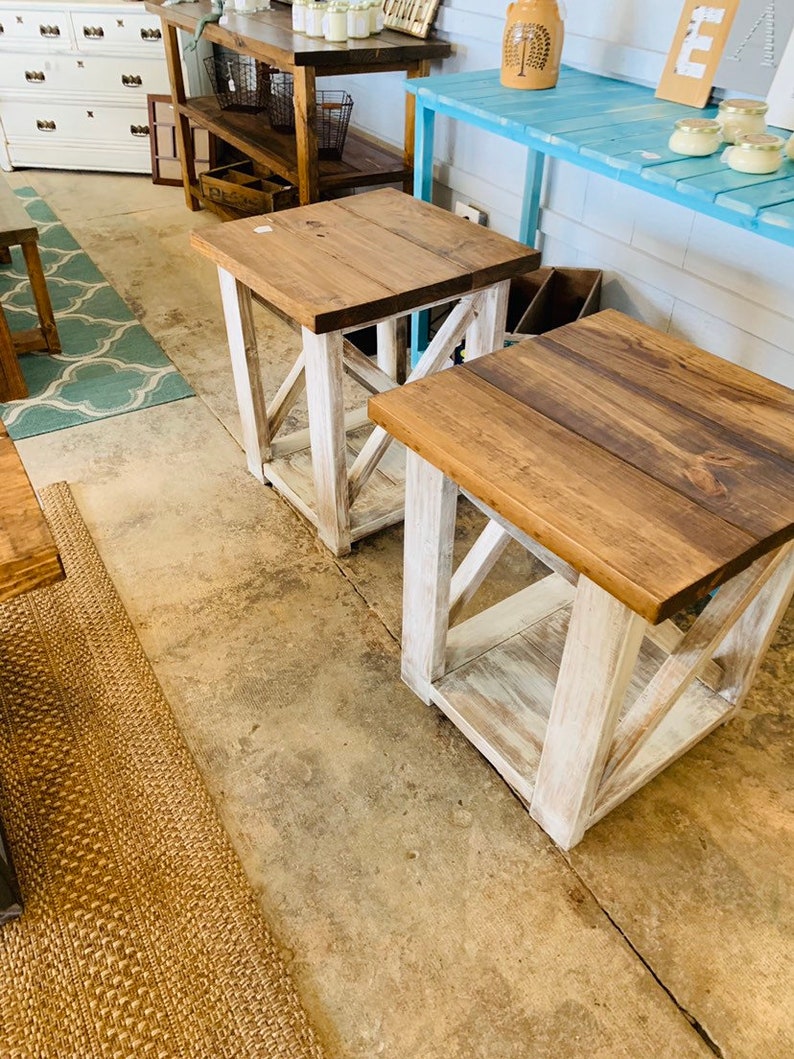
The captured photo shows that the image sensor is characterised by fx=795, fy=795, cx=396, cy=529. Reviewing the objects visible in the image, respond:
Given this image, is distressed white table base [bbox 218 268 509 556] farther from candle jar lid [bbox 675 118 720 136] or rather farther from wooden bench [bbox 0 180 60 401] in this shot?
wooden bench [bbox 0 180 60 401]

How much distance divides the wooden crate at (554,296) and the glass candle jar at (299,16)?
3.81ft

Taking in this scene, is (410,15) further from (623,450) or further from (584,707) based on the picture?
(584,707)

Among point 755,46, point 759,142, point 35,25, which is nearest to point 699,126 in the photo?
point 759,142

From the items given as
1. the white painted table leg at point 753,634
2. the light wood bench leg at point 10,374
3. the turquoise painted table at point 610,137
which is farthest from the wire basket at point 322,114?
the white painted table leg at point 753,634

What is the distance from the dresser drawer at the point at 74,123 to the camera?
4211 mm

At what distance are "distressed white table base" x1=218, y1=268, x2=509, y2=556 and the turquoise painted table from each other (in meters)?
0.33

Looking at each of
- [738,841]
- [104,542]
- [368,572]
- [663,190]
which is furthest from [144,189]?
[738,841]

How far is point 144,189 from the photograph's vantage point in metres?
4.21

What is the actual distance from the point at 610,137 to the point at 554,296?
74 cm

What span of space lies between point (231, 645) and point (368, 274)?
0.85m

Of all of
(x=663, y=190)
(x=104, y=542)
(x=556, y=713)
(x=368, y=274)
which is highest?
(x=663, y=190)

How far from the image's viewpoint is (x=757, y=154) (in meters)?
1.41

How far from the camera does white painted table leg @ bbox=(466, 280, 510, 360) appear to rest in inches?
71.2

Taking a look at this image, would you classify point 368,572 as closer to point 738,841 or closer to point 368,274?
point 368,274
